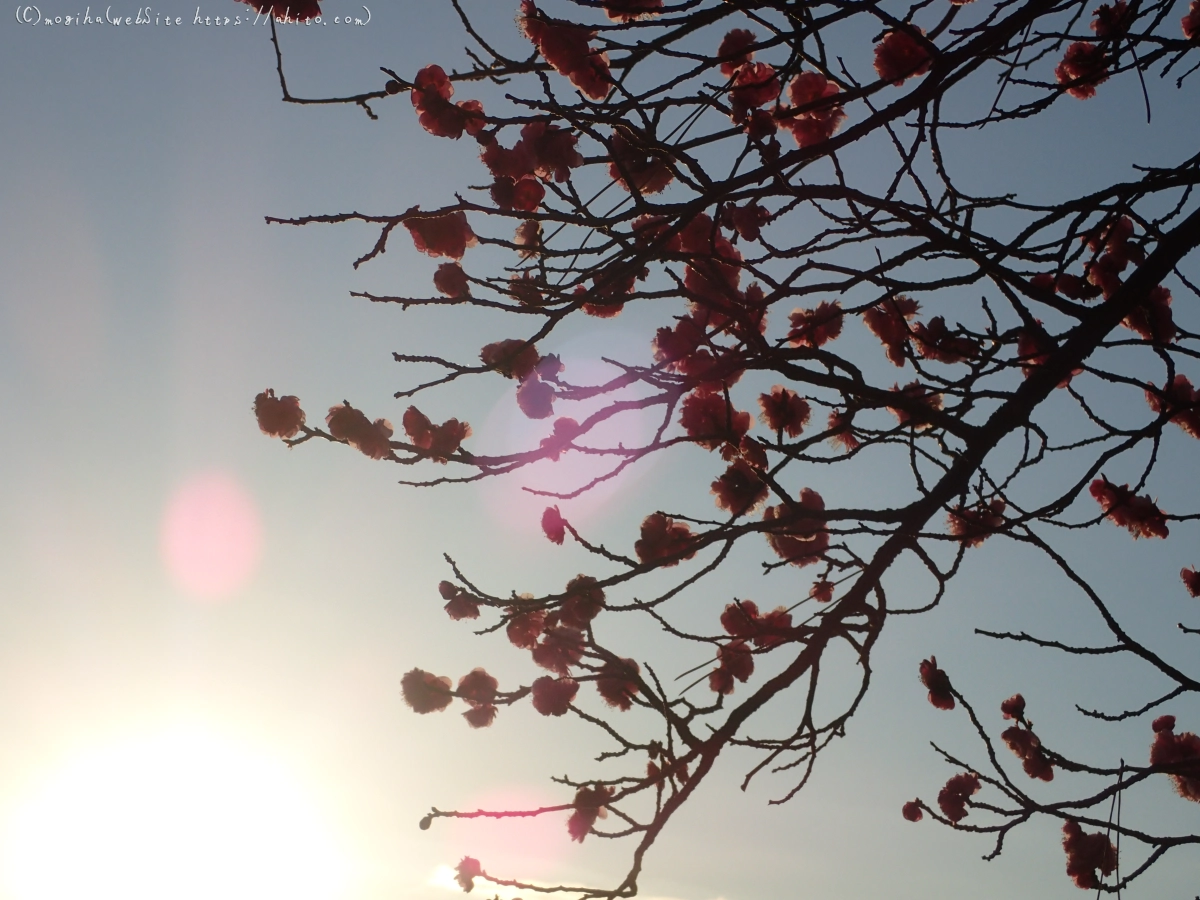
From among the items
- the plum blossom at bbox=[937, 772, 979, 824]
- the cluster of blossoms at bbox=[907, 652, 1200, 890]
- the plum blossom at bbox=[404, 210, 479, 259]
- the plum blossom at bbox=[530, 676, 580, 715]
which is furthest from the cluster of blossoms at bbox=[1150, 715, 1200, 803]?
the plum blossom at bbox=[404, 210, 479, 259]

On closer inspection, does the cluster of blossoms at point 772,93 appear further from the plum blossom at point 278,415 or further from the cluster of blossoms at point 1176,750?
the cluster of blossoms at point 1176,750

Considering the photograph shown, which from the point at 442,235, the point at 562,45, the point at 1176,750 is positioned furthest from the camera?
the point at 1176,750

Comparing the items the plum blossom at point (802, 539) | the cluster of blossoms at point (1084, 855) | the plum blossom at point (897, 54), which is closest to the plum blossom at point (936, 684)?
the plum blossom at point (802, 539)

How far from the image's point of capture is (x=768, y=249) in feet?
9.91

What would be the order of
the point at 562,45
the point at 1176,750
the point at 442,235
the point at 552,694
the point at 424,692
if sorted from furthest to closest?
the point at 1176,750 < the point at 424,692 < the point at 552,694 < the point at 442,235 < the point at 562,45

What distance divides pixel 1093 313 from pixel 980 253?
0.61 metres

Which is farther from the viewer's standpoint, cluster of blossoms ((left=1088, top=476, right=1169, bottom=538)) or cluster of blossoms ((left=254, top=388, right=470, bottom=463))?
cluster of blossoms ((left=1088, top=476, right=1169, bottom=538))

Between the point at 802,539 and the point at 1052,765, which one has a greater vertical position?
the point at 802,539

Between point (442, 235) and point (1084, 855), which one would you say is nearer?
point (442, 235)

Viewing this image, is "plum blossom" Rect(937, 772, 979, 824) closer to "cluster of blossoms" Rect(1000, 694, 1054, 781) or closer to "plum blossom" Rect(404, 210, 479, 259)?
"cluster of blossoms" Rect(1000, 694, 1054, 781)

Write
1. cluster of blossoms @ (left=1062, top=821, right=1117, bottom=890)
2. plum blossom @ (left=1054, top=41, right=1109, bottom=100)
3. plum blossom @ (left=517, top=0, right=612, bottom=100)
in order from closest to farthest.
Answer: plum blossom @ (left=517, top=0, right=612, bottom=100), plum blossom @ (left=1054, top=41, right=1109, bottom=100), cluster of blossoms @ (left=1062, top=821, right=1117, bottom=890)

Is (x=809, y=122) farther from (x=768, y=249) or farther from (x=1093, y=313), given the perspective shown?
(x=1093, y=313)

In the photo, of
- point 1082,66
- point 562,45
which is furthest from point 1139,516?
point 562,45

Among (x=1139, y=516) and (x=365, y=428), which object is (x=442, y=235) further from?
(x=1139, y=516)
